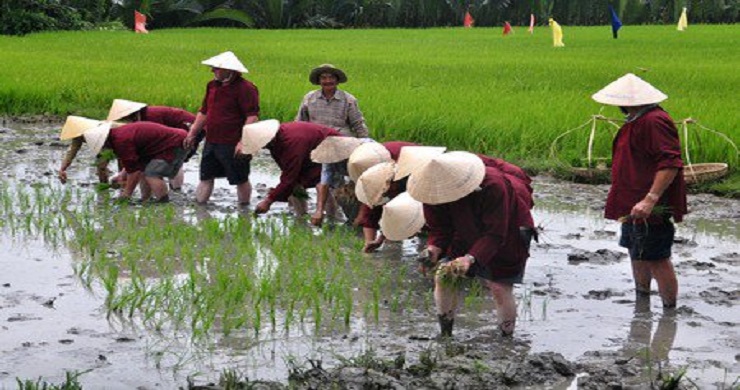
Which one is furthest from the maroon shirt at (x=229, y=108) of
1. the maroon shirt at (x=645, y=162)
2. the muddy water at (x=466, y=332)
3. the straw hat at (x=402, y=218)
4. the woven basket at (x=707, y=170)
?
the maroon shirt at (x=645, y=162)

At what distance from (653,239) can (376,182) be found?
4.67 feet

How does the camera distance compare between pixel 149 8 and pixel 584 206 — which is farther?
pixel 149 8

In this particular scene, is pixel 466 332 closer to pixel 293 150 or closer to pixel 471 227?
pixel 471 227

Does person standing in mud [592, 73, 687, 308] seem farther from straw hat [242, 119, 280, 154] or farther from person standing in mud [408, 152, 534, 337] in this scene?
straw hat [242, 119, 280, 154]

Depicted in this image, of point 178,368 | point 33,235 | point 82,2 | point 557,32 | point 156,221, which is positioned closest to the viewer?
point 178,368

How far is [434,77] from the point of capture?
17.4 meters

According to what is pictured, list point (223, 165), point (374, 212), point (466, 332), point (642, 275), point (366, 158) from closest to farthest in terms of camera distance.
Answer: point (466, 332) → point (642, 275) → point (374, 212) → point (366, 158) → point (223, 165)

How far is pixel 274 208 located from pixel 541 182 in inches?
85.9

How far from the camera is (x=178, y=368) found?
5.26 meters

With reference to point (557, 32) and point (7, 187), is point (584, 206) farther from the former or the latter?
point (557, 32)

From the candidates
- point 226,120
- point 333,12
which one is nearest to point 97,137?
point 226,120

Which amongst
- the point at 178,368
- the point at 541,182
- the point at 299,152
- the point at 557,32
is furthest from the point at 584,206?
the point at 557,32

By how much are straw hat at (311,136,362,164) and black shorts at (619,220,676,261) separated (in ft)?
7.78

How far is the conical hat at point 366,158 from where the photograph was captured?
730 centimetres
